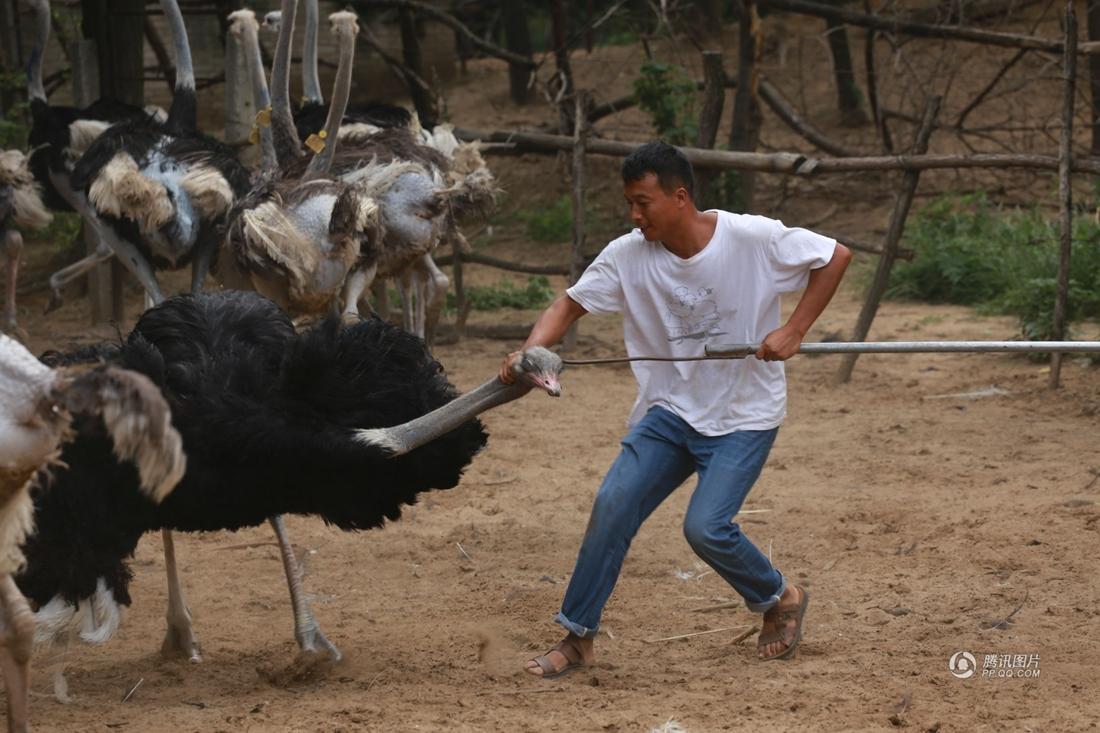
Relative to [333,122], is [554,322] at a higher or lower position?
lower

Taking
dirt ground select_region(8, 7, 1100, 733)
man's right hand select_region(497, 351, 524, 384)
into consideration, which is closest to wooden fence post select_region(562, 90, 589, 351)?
dirt ground select_region(8, 7, 1100, 733)

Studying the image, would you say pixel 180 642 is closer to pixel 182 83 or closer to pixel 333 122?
pixel 333 122

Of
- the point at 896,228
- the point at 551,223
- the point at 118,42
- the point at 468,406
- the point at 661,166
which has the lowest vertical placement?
the point at 551,223

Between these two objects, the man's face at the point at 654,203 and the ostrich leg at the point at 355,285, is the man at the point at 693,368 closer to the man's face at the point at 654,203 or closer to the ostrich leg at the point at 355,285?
the man's face at the point at 654,203

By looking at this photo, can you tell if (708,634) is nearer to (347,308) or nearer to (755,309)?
(755,309)

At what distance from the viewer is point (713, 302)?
4445 millimetres

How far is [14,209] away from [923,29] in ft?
20.2

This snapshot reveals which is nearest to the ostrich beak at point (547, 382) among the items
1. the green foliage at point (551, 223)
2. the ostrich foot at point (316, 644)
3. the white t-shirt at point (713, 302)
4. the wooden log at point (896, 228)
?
the white t-shirt at point (713, 302)

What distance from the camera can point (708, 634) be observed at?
16.2ft

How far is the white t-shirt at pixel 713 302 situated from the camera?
442 centimetres

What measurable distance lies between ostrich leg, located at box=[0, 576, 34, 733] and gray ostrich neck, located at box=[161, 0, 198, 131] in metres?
5.31

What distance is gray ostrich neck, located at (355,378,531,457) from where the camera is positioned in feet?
13.6

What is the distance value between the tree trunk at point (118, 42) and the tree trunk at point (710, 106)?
164 inches

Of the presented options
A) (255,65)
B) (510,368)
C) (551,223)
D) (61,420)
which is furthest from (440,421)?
(551,223)
